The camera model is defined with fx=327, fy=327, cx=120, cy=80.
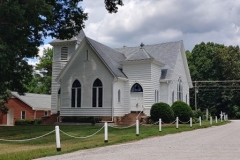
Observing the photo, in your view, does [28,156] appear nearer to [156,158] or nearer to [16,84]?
[156,158]

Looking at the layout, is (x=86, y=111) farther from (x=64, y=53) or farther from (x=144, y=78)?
(x=64, y=53)

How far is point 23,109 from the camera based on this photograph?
145 ft

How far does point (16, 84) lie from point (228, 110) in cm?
4529

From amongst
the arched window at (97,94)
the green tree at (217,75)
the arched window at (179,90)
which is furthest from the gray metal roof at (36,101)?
the green tree at (217,75)

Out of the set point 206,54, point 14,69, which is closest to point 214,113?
point 206,54

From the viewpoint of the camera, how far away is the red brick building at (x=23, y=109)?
1729 inches

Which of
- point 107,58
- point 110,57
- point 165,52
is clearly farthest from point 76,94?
point 165,52

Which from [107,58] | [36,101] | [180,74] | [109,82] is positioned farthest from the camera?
[36,101]

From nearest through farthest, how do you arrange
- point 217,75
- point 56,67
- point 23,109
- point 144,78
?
point 144,78, point 56,67, point 23,109, point 217,75

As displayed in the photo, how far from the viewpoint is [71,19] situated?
25078 mm

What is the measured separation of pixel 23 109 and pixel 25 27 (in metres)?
27.8

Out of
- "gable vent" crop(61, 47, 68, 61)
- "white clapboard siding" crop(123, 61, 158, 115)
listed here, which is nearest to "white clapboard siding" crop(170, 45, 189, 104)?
"white clapboard siding" crop(123, 61, 158, 115)

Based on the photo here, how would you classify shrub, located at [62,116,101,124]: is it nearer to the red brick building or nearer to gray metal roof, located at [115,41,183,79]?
gray metal roof, located at [115,41,183,79]

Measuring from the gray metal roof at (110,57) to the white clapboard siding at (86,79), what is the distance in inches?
18.2
